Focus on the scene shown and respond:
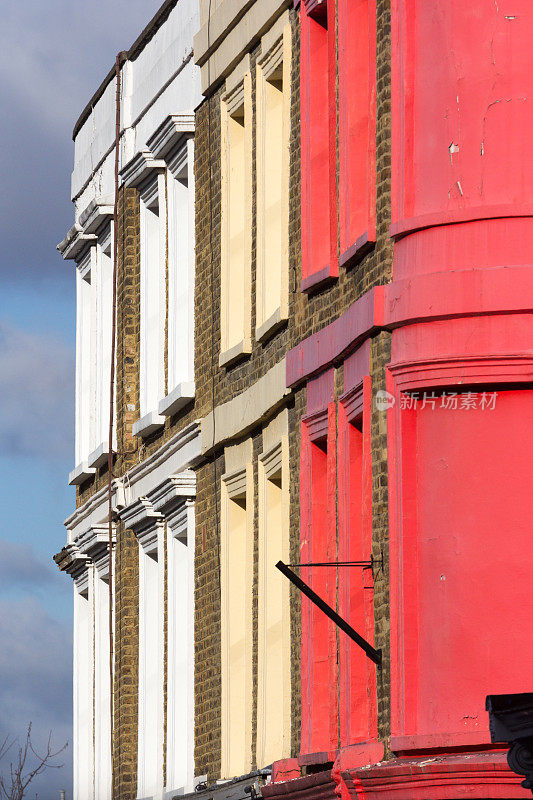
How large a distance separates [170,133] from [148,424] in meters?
3.34

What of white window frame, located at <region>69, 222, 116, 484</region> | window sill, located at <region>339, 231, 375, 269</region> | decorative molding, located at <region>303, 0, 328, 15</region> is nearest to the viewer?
window sill, located at <region>339, 231, 375, 269</region>

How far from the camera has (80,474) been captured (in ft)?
100

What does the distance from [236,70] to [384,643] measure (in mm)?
8037

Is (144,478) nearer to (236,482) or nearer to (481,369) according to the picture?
(236,482)

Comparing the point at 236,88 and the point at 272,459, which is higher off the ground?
the point at 236,88

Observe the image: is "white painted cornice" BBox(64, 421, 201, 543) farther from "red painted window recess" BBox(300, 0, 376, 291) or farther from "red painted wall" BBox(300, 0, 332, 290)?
"red painted window recess" BBox(300, 0, 376, 291)

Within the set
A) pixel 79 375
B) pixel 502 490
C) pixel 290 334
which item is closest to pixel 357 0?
pixel 290 334

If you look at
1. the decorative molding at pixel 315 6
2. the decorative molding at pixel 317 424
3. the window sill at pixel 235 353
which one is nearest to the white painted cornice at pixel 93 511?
the window sill at pixel 235 353

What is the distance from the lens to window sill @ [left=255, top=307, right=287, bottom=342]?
20808 millimetres

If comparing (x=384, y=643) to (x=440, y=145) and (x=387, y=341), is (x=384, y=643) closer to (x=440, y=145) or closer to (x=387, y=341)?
(x=387, y=341)

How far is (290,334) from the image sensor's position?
20625 mm

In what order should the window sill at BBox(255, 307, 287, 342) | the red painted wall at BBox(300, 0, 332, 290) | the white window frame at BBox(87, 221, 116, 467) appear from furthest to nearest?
the white window frame at BBox(87, 221, 116, 467) < the window sill at BBox(255, 307, 287, 342) < the red painted wall at BBox(300, 0, 332, 290)

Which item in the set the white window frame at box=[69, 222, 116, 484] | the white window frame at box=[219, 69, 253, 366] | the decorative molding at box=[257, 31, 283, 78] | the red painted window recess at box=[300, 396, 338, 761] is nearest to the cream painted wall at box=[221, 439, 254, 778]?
the white window frame at box=[219, 69, 253, 366]

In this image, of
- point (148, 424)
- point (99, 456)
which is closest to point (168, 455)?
point (148, 424)
